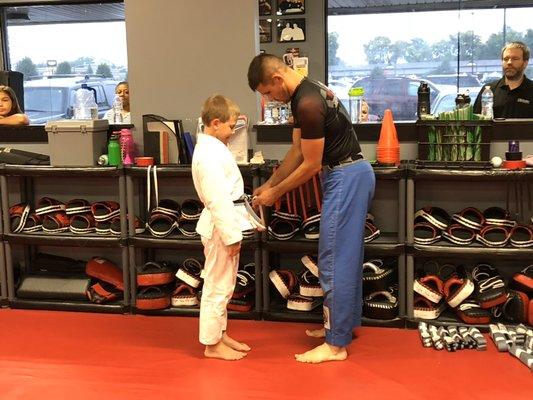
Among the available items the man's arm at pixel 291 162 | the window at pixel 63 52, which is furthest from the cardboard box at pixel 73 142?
the window at pixel 63 52

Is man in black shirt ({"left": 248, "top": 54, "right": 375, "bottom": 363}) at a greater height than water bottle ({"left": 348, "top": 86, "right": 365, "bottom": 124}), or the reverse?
water bottle ({"left": 348, "top": 86, "right": 365, "bottom": 124})

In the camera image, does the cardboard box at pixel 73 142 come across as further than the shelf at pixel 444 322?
Yes

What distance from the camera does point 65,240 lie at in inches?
172

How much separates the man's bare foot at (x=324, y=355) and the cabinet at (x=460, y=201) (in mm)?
648

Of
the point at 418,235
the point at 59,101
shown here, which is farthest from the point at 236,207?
the point at 59,101

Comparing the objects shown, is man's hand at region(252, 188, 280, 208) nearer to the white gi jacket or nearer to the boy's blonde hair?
the white gi jacket

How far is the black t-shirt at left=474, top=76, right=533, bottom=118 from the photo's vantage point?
186 inches

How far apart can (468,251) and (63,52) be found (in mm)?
6137

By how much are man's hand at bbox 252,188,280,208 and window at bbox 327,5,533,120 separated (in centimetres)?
413

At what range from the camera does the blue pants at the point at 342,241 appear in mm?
3346

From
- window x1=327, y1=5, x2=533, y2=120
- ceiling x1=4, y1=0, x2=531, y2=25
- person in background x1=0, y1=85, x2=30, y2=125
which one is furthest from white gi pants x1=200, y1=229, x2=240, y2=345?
ceiling x1=4, y1=0, x2=531, y2=25

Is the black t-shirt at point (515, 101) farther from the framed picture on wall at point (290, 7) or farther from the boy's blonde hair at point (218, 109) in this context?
the framed picture on wall at point (290, 7)

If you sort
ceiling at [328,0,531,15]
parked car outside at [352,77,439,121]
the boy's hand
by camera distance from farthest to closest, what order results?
1. parked car outside at [352,77,439,121]
2. ceiling at [328,0,531,15]
3. the boy's hand

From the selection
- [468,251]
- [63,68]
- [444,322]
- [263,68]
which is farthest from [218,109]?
[63,68]
